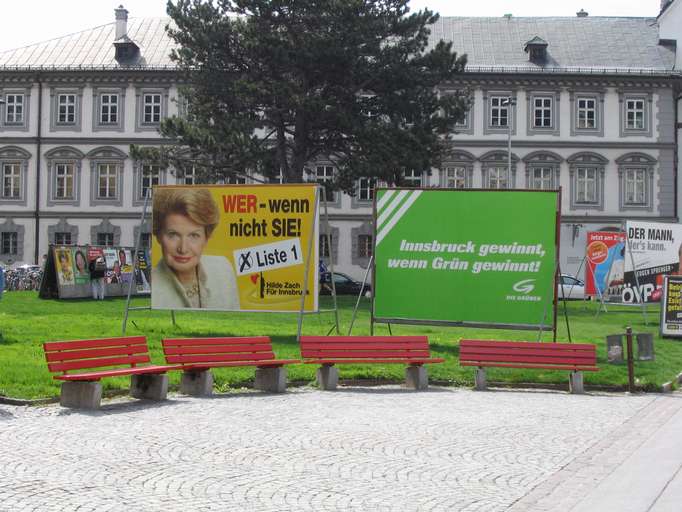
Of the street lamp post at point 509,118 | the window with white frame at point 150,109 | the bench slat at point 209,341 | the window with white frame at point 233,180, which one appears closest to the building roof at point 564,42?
the street lamp post at point 509,118

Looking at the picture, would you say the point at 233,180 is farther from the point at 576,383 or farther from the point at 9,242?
the point at 576,383

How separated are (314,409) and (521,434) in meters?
2.82

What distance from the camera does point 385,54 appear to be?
127 ft

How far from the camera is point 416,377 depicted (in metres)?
15.1

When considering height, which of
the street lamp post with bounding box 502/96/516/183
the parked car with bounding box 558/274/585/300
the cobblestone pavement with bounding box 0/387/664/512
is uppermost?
the street lamp post with bounding box 502/96/516/183

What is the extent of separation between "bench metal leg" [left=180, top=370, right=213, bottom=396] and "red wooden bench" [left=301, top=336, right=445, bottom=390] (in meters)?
1.59

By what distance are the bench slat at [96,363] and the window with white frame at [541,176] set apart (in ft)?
142

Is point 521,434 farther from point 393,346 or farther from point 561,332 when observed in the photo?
point 561,332

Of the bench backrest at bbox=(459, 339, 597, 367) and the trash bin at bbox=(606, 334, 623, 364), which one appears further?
the trash bin at bbox=(606, 334, 623, 364)

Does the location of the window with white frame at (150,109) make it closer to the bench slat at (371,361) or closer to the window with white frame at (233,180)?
the window with white frame at (233,180)

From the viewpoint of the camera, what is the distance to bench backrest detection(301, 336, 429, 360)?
48.7 feet

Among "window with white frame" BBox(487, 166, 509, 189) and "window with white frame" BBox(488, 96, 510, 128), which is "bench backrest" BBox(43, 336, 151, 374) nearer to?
"window with white frame" BBox(487, 166, 509, 189)

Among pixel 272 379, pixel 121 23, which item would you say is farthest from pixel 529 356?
pixel 121 23

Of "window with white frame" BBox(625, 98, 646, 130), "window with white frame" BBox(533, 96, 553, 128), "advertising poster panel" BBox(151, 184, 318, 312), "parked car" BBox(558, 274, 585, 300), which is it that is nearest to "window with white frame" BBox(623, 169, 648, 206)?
"window with white frame" BBox(625, 98, 646, 130)
